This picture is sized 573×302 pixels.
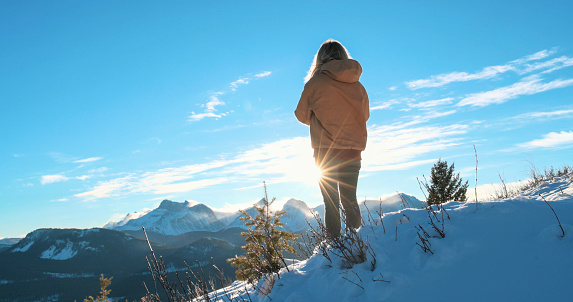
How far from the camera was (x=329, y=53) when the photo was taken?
12.5 ft

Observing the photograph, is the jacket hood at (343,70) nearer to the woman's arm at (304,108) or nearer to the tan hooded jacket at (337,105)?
the tan hooded jacket at (337,105)

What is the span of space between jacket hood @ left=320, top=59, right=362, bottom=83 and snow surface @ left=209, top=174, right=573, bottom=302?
67.4 inches

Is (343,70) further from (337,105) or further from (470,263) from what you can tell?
(470,263)

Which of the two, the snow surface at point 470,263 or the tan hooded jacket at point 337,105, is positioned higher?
the tan hooded jacket at point 337,105

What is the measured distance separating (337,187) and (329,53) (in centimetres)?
165

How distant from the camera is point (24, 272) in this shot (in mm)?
192875

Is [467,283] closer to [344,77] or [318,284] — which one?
[318,284]

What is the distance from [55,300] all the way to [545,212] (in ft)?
666

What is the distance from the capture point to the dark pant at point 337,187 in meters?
3.48

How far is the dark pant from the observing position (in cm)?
348

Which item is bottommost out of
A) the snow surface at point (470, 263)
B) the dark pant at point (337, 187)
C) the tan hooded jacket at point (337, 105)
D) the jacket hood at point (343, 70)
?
the snow surface at point (470, 263)

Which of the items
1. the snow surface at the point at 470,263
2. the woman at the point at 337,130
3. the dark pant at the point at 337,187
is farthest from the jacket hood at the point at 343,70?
the snow surface at the point at 470,263

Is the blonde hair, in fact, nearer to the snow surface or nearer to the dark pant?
the dark pant

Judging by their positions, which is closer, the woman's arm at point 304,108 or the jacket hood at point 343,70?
the jacket hood at point 343,70
